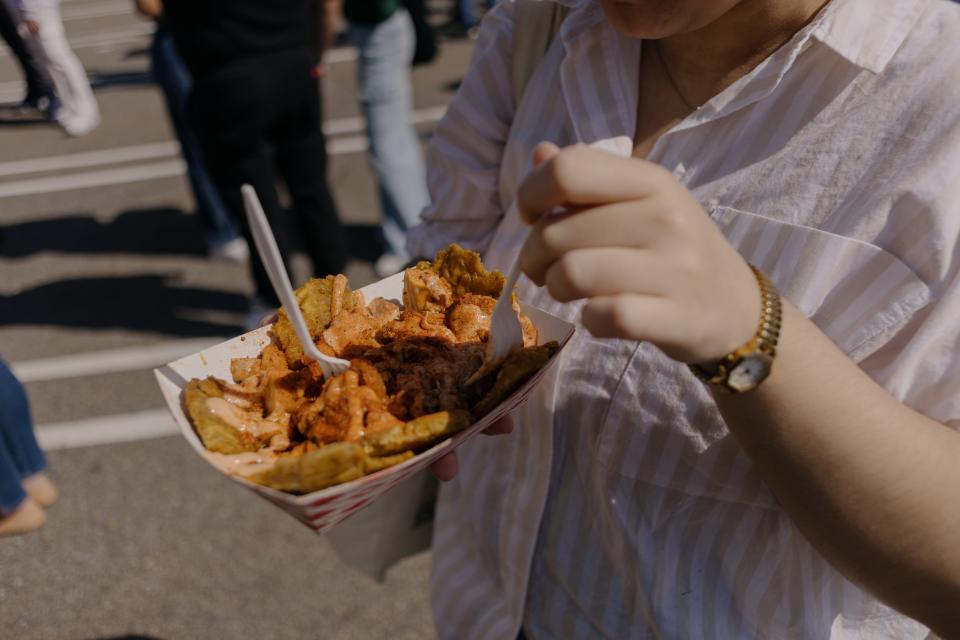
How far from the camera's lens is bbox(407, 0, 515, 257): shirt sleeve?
1.53 metres

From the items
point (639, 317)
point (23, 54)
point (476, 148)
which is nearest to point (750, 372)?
point (639, 317)

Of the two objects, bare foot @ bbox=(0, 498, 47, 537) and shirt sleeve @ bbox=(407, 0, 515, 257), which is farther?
bare foot @ bbox=(0, 498, 47, 537)

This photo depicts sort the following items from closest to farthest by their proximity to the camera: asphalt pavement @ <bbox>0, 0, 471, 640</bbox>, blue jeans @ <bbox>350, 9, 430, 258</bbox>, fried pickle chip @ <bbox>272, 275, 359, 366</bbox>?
fried pickle chip @ <bbox>272, 275, 359, 366</bbox> < asphalt pavement @ <bbox>0, 0, 471, 640</bbox> < blue jeans @ <bbox>350, 9, 430, 258</bbox>

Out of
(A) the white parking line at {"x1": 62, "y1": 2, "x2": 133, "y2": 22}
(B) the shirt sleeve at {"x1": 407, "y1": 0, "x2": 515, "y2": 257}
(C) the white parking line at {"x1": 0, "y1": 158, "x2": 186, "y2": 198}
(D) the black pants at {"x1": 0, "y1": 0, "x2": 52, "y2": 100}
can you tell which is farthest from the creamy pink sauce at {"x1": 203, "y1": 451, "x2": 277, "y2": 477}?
(A) the white parking line at {"x1": 62, "y1": 2, "x2": 133, "y2": 22}

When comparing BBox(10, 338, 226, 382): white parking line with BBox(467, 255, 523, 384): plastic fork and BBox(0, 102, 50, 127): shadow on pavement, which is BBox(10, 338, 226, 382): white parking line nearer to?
BBox(467, 255, 523, 384): plastic fork

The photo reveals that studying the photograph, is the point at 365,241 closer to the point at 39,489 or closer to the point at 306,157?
the point at 306,157

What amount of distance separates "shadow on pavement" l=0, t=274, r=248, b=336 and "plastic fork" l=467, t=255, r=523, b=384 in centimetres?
347

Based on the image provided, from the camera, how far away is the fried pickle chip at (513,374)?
1101 mm

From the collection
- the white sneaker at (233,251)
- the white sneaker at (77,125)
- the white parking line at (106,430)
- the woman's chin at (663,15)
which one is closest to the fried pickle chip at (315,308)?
the woman's chin at (663,15)

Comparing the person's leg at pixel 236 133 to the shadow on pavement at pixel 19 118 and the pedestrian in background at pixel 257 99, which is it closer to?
the pedestrian in background at pixel 257 99

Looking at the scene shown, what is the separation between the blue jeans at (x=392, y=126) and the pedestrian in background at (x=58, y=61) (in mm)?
3341

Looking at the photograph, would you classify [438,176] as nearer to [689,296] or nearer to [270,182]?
[689,296]

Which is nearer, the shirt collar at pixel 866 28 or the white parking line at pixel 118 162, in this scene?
the shirt collar at pixel 866 28

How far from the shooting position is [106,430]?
12.0ft
